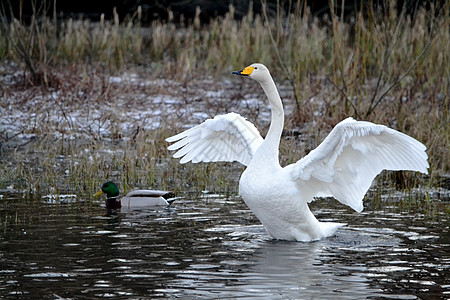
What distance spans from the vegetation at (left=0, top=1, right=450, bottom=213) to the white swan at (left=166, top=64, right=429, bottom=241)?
2.53m

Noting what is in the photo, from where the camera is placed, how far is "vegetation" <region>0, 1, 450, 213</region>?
33.8ft

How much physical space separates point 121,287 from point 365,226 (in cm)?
307

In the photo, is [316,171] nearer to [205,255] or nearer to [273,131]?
[273,131]

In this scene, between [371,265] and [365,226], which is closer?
[371,265]

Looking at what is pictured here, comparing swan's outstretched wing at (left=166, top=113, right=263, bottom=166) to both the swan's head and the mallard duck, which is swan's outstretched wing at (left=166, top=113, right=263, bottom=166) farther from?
the swan's head

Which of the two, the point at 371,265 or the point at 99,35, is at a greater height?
the point at 99,35

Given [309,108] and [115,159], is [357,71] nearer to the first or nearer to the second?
[309,108]

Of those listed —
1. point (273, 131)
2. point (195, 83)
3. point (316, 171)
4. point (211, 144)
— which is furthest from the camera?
point (195, 83)

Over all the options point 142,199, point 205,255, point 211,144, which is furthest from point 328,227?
point 142,199

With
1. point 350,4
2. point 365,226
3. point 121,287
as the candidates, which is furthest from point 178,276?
point 350,4

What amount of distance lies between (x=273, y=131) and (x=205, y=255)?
1519mm

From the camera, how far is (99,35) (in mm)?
17500

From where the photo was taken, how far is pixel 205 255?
641 centimetres

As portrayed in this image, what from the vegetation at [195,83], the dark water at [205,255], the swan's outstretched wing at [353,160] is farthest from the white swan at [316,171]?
the vegetation at [195,83]
